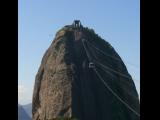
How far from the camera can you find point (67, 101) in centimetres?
6969

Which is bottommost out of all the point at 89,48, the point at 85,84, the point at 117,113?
the point at 117,113

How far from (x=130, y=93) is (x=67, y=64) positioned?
12583 mm

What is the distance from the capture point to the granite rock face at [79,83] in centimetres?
7081

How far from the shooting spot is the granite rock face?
7081 cm

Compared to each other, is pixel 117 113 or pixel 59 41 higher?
pixel 59 41

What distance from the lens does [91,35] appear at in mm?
77062

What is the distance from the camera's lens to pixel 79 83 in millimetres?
73000
